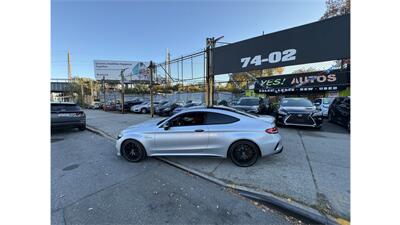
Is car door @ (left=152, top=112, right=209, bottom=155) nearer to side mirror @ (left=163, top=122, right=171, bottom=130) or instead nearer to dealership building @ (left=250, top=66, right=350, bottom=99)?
side mirror @ (left=163, top=122, right=171, bottom=130)

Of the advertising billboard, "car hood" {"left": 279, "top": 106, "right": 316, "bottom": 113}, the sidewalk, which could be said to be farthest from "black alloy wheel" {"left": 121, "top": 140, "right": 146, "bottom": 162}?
the advertising billboard

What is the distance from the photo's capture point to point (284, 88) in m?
17.4

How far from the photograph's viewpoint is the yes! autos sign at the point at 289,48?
211 inches

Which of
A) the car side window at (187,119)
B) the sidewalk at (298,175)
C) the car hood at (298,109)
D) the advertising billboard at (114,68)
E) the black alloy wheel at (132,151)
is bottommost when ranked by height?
the sidewalk at (298,175)

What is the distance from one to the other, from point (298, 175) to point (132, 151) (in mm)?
3767

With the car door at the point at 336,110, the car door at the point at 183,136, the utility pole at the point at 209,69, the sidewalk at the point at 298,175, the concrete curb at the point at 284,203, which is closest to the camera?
the concrete curb at the point at 284,203

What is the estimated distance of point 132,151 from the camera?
4535mm

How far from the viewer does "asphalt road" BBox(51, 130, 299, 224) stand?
2.45 m

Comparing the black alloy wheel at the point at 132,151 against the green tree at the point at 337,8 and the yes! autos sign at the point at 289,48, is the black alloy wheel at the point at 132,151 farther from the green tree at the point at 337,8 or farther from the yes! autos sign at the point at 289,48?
the green tree at the point at 337,8

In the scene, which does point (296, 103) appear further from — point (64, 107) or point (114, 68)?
point (114, 68)

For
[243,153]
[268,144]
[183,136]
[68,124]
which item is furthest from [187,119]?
Answer: [68,124]

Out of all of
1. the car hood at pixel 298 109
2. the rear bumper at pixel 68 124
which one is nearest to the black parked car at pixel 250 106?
the car hood at pixel 298 109

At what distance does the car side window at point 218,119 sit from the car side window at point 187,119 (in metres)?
0.18
